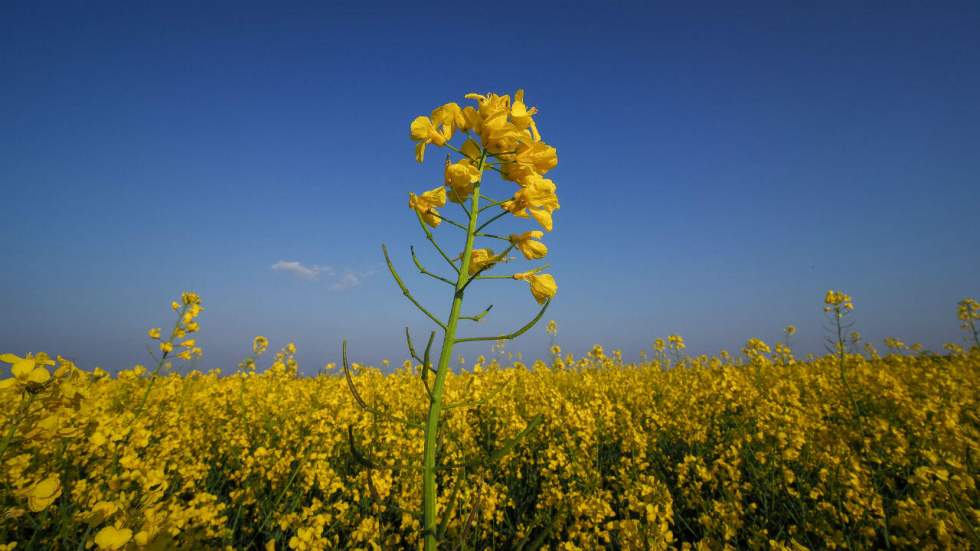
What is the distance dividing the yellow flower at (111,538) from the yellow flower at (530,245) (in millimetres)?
1528

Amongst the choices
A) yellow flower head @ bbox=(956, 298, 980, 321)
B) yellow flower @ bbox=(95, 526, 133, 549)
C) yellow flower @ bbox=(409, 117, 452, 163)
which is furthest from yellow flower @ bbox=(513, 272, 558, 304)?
yellow flower head @ bbox=(956, 298, 980, 321)

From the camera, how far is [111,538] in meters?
1.09

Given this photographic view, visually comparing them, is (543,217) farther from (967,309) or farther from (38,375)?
(967,309)

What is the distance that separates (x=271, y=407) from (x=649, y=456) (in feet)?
16.1

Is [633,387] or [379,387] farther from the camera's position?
[633,387]

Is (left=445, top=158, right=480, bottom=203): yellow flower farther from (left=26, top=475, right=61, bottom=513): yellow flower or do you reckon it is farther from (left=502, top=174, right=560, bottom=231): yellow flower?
(left=26, top=475, right=61, bottom=513): yellow flower

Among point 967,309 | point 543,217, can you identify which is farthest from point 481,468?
point 967,309

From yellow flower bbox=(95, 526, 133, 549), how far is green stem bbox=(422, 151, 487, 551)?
0.90m

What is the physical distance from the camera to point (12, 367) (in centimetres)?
145

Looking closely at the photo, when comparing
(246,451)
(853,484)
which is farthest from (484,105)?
(246,451)

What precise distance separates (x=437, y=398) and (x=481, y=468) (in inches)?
90.1

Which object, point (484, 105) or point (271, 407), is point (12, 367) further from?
point (271, 407)

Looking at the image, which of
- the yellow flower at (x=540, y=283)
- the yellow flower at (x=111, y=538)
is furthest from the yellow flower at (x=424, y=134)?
the yellow flower at (x=111, y=538)

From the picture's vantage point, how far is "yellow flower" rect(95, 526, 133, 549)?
1070 mm
